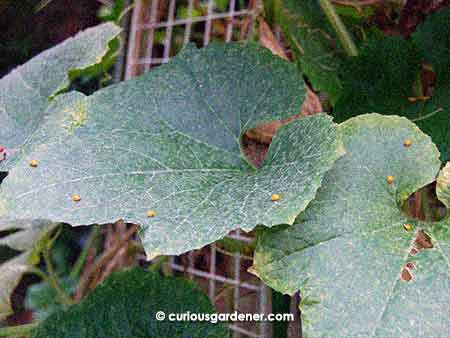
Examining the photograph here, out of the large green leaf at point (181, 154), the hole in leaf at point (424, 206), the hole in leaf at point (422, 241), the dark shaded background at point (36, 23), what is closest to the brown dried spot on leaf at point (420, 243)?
the hole in leaf at point (422, 241)

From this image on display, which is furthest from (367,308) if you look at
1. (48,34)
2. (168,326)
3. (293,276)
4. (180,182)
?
(48,34)

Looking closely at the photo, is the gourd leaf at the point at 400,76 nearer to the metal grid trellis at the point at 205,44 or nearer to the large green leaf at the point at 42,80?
the metal grid trellis at the point at 205,44

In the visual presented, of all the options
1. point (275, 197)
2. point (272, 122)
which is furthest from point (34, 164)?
point (272, 122)

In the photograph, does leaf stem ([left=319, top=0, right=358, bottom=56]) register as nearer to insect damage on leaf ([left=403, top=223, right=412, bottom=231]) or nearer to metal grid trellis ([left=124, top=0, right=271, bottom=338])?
metal grid trellis ([left=124, top=0, right=271, bottom=338])

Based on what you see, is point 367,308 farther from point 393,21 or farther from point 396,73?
point 393,21

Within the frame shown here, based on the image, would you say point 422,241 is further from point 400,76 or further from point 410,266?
point 400,76

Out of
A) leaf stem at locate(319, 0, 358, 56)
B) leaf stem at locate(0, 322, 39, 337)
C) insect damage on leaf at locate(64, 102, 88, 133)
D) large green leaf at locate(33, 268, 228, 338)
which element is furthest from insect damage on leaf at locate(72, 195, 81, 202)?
leaf stem at locate(319, 0, 358, 56)
